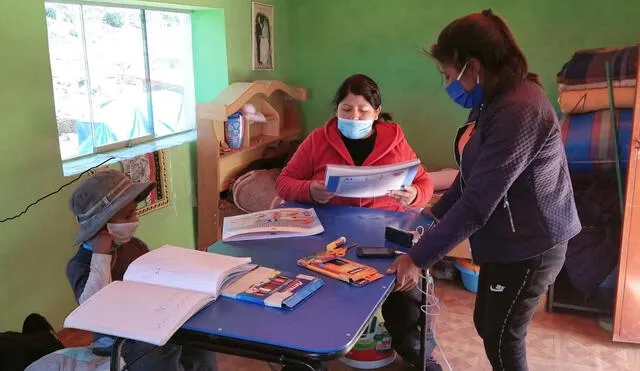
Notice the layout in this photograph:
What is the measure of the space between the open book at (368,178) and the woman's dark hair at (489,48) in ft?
1.73

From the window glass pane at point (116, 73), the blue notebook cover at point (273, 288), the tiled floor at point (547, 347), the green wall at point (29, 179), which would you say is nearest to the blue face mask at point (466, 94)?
the blue notebook cover at point (273, 288)

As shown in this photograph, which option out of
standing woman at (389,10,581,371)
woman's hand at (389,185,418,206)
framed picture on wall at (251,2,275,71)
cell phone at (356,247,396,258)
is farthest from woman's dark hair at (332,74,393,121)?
framed picture on wall at (251,2,275,71)

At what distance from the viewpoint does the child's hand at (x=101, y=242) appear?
5.23 feet

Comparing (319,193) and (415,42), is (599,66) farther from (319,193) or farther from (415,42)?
(319,193)

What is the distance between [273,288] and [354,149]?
1043 millimetres

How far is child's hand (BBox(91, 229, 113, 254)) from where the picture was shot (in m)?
1.59

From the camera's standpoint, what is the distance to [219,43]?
3.21 metres

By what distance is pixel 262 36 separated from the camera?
11.8ft

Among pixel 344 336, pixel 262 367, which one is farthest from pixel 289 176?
pixel 344 336

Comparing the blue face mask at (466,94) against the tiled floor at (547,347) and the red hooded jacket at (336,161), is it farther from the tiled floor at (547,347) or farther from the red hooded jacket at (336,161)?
the tiled floor at (547,347)

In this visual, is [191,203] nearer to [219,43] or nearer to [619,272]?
[219,43]

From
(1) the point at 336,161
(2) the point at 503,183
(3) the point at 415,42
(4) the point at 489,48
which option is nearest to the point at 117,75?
(1) the point at 336,161

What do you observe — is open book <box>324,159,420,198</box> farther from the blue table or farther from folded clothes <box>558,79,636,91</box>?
folded clothes <box>558,79,636,91</box>

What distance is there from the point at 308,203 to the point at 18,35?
4.02 feet
